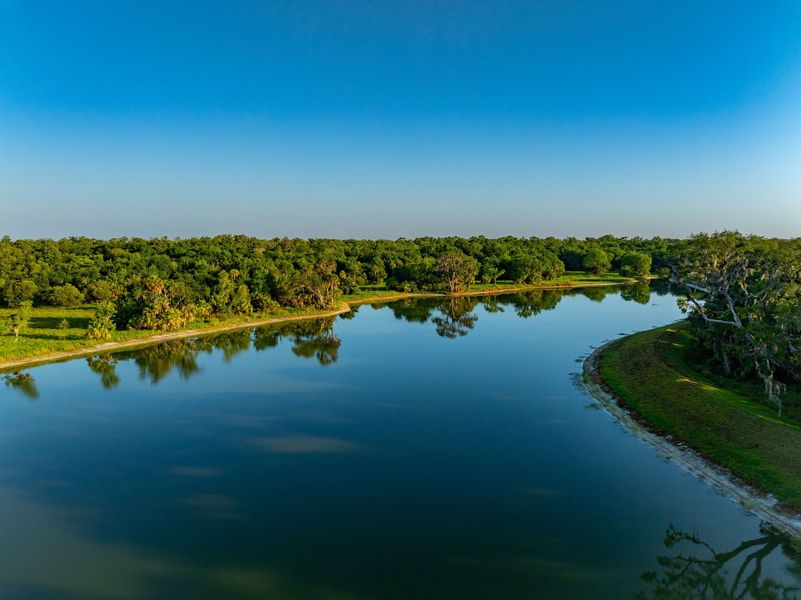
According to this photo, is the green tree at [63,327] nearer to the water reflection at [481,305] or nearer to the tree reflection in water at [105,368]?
the tree reflection in water at [105,368]

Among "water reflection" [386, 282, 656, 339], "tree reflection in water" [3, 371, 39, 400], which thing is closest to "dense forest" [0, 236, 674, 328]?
"water reflection" [386, 282, 656, 339]

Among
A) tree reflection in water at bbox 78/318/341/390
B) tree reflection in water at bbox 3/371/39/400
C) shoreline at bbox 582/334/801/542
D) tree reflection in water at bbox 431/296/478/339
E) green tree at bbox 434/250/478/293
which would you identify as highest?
green tree at bbox 434/250/478/293

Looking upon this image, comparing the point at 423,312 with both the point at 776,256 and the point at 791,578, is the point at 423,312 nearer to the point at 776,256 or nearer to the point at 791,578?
the point at 776,256

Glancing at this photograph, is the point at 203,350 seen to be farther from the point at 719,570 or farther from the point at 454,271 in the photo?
the point at 454,271

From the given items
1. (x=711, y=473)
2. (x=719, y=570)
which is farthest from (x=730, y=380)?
(x=719, y=570)

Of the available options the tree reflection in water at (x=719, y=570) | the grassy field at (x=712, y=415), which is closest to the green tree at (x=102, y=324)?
the grassy field at (x=712, y=415)

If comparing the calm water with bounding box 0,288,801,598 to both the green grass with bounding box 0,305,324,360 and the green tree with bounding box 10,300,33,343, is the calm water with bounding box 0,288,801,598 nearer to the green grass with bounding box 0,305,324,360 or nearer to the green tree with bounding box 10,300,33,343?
the green grass with bounding box 0,305,324,360
